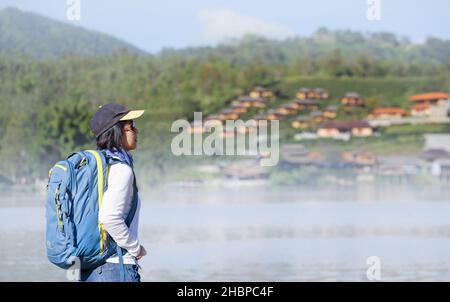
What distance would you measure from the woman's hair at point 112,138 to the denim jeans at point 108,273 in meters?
0.20

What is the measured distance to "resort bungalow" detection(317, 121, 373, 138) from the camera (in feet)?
106

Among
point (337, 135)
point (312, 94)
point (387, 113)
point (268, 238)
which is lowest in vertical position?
point (268, 238)

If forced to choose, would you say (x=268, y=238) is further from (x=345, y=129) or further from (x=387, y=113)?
(x=387, y=113)

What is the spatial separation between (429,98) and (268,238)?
959 inches

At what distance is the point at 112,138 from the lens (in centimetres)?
174

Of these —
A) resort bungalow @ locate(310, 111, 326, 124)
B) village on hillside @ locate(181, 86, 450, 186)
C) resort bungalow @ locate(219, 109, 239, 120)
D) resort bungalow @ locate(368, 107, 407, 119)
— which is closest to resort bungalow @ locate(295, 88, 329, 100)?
village on hillside @ locate(181, 86, 450, 186)

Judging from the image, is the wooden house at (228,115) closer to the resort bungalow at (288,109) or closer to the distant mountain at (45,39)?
the resort bungalow at (288,109)

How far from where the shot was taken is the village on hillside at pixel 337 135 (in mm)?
29125

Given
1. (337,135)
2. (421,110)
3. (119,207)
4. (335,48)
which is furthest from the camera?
(335,48)

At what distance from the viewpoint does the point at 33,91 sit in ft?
112

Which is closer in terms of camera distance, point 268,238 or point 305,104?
point 268,238

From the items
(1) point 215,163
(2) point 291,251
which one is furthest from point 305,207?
Result: (2) point 291,251

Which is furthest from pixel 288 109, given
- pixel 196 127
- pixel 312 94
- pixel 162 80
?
pixel 162 80
